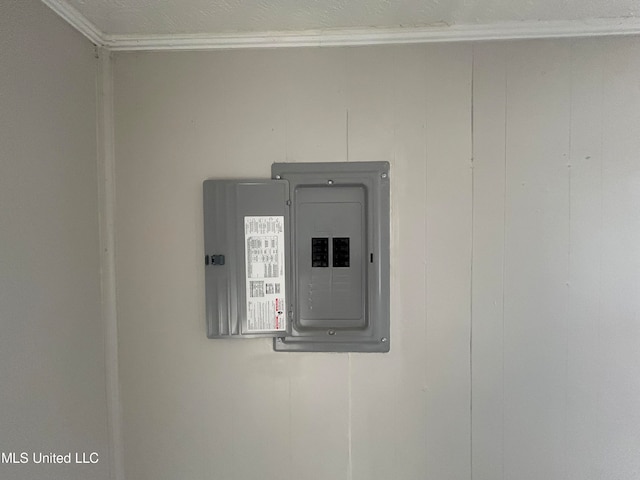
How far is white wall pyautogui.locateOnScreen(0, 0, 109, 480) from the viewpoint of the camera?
79cm

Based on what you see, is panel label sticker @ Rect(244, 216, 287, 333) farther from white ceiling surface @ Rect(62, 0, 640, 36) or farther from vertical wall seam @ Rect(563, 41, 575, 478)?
vertical wall seam @ Rect(563, 41, 575, 478)

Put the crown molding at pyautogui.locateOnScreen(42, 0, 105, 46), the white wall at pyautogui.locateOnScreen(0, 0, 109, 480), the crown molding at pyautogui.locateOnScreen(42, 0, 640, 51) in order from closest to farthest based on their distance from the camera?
the white wall at pyautogui.locateOnScreen(0, 0, 109, 480) → the crown molding at pyautogui.locateOnScreen(42, 0, 105, 46) → the crown molding at pyautogui.locateOnScreen(42, 0, 640, 51)

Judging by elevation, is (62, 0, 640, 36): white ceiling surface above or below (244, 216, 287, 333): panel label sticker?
above

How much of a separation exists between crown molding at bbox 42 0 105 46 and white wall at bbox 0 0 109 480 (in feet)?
0.06

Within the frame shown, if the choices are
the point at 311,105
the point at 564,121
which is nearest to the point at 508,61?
the point at 564,121

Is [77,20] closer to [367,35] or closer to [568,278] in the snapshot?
[367,35]

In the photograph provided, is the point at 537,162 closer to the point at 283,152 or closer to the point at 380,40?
the point at 380,40

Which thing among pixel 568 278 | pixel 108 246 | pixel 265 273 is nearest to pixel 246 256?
pixel 265 273

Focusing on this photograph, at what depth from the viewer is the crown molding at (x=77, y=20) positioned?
3.01ft

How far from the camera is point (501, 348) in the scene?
3.61 ft

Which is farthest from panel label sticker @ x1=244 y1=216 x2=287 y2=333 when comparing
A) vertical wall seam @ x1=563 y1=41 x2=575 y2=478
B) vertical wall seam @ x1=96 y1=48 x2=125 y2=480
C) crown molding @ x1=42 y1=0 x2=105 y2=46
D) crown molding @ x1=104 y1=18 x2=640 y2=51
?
vertical wall seam @ x1=563 y1=41 x2=575 y2=478

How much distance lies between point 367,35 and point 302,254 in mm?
655

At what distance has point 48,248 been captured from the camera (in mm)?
896

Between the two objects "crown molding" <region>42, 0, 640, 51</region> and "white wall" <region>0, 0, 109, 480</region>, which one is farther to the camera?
"crown molding" <region>42, 0, 640, 51</region>
